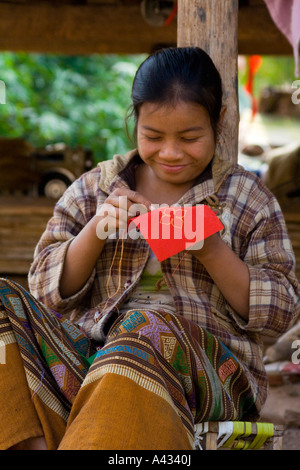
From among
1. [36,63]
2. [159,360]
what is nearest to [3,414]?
[159,360]

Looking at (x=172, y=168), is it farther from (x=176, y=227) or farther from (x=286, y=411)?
(x=286, y=411)

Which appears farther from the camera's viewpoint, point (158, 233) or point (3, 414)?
point (158, 233)

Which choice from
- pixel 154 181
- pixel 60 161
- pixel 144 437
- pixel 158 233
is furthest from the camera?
pixel 60 161

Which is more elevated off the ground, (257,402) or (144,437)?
(144,437)

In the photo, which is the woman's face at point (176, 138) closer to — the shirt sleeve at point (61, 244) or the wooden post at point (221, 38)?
the shirt sleeve at point (61, 244)

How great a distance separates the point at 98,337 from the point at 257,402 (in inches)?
20.0

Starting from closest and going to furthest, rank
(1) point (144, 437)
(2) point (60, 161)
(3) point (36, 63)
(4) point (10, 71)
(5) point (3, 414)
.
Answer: (1) point (144, 437), (5) point (3, 414), (2) point (60, 161), (4) point (10, 71), (3) point (36, 63)

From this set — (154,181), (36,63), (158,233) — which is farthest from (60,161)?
(36,63)

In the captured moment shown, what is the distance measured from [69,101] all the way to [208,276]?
9771 millimetres

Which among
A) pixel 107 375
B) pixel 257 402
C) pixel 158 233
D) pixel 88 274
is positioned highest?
pixel 158 233

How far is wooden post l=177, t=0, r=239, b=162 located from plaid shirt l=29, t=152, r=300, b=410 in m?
0.29

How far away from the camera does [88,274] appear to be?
209cm

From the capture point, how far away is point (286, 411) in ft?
10.7

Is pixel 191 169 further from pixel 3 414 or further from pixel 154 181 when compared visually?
pixel 3 414
